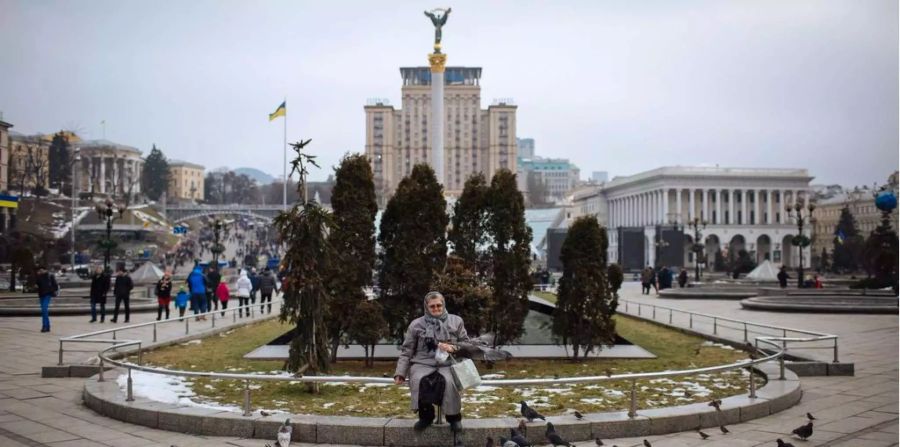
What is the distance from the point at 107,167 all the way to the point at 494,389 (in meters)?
96.0

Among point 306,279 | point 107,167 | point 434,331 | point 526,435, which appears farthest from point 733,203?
point 434,331

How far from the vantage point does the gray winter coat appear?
6594mm

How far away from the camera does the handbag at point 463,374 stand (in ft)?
21.4

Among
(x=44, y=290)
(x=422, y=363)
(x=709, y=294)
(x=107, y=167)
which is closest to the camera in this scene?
(x=422, y=363)

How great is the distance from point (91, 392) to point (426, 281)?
5962mm

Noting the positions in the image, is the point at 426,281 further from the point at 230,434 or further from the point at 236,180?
the point at 236,180

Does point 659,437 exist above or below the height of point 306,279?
below

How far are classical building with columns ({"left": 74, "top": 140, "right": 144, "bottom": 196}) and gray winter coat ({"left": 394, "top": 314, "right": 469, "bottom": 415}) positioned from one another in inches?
2467

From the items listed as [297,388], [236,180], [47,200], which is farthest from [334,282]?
[236,180]

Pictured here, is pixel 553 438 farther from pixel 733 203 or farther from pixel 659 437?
pixel 733 203

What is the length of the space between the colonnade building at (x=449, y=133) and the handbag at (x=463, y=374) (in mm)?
140008

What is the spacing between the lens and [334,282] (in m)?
12.5

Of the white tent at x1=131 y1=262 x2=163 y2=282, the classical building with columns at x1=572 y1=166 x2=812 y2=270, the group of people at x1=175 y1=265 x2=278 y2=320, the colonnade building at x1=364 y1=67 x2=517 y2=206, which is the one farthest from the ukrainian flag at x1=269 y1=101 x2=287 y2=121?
the colonnade building at x1=364 y1=67 x2=517 y2=206

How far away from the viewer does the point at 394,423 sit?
7.21 metres
